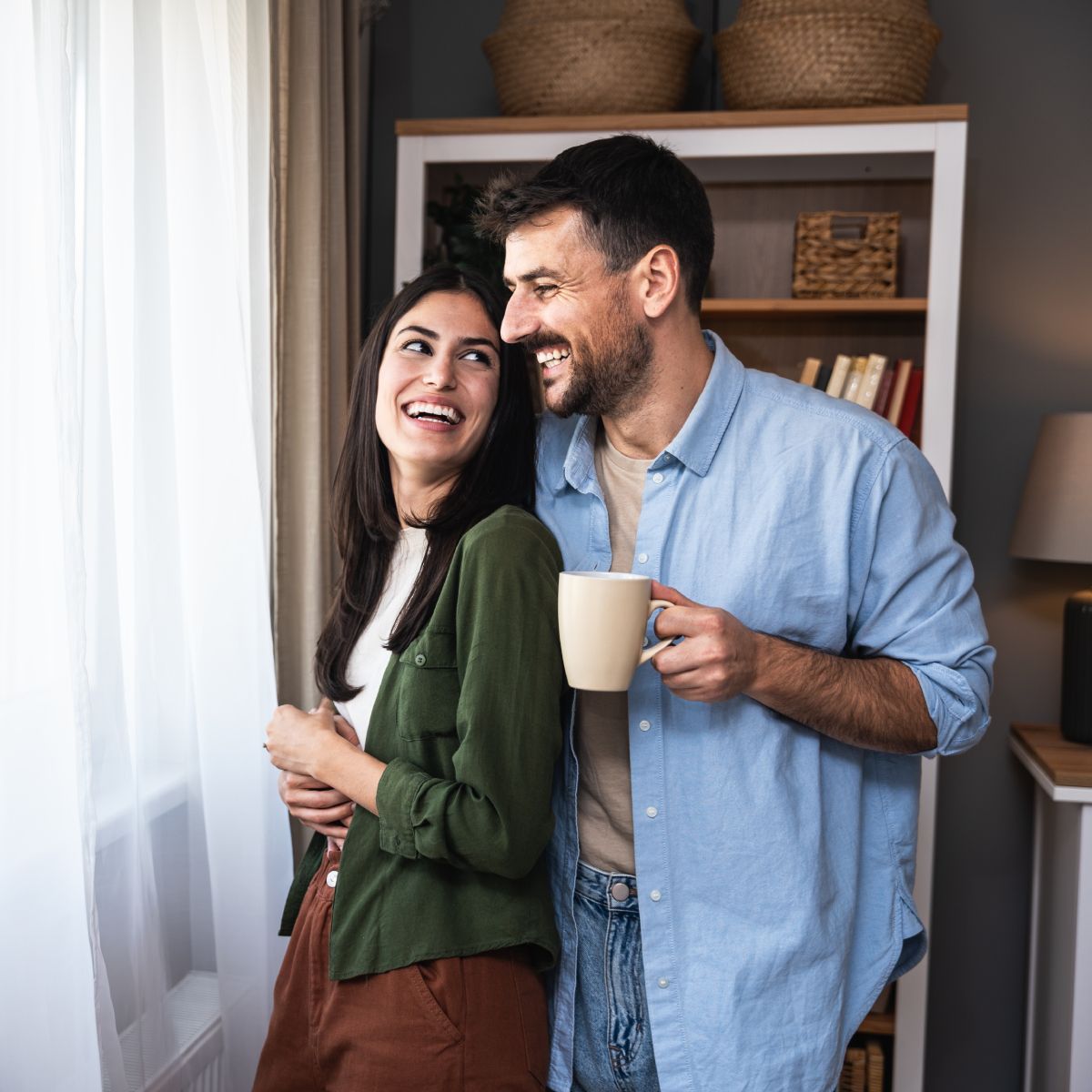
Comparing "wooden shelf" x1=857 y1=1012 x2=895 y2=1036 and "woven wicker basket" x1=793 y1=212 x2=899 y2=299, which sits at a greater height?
"woven wicker basket" x1=793 y1=212 x2=899 y2=299

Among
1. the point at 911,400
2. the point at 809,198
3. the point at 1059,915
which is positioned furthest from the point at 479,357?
the point at 1059,915

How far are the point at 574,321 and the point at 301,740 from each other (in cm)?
50

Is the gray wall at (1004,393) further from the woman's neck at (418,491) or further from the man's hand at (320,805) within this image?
the man's hand at (320,805)

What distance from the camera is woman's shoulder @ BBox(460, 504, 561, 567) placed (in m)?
1.02

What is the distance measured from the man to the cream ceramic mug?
17 centimetres

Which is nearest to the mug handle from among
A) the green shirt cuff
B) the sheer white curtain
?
the green shirt cuff

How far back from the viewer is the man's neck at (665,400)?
3.96 feet

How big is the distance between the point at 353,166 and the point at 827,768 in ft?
5.26

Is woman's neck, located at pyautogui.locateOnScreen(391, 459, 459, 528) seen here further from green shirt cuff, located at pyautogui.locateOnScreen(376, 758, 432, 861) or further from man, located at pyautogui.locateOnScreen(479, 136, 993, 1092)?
green shirt cuff, located at pyautogui.locateOnScreen(376, 758, 432, 861)

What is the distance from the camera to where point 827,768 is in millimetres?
1157

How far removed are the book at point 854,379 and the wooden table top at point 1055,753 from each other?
30.9 inches

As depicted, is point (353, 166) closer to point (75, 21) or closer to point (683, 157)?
point (683, 157)

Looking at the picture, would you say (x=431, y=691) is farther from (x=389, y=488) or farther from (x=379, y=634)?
(x=389, y=488)

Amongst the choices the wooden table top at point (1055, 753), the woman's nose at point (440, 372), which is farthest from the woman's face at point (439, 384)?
the wooden table top at point (1055, 753)
